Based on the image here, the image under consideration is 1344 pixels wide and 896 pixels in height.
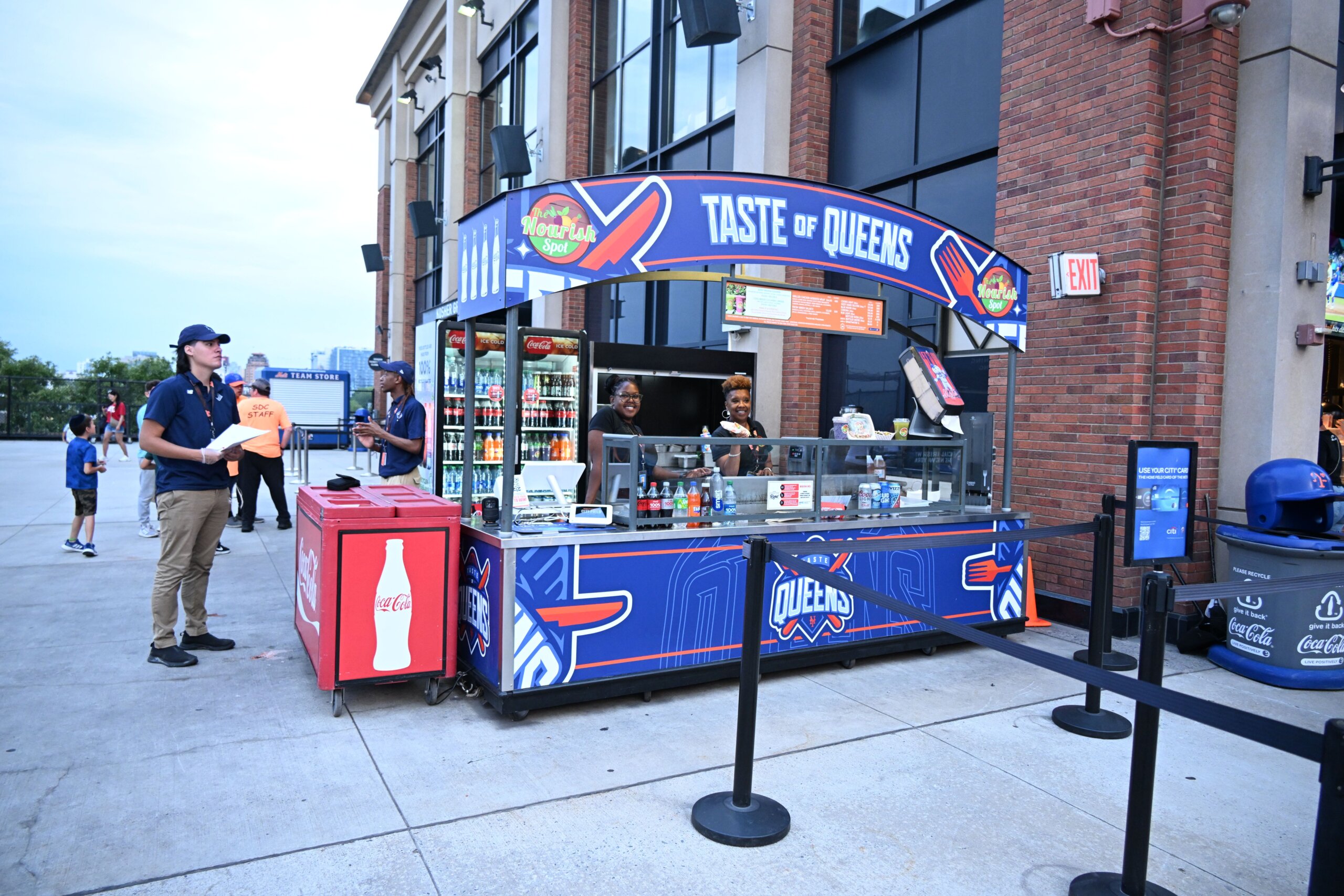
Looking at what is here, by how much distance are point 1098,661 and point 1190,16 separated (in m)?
4.88

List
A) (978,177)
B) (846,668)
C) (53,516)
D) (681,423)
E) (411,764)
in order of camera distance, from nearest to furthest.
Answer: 1. (411,764)
2. (846,668)
3. (978,177)
4. (681,423)
5. (53,516)

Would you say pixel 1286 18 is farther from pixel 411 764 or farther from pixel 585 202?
pixel 411 764

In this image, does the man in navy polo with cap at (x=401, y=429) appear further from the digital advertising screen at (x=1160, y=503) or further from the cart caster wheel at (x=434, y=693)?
the digital advertising screen at (x=1160, y=503)

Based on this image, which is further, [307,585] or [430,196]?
[430,196]

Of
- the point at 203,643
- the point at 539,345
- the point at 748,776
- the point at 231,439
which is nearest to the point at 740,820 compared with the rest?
the point at 748,776

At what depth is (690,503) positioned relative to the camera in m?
5.25

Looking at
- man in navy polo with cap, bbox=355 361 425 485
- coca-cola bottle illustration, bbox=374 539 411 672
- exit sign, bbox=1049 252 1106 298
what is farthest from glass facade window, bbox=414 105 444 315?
coca-cola bottle illustration, bbox=374 539 411 672

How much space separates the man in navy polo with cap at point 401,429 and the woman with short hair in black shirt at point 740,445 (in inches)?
103

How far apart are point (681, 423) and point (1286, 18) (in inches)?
249

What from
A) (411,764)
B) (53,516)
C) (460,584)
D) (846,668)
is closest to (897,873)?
(411,764)

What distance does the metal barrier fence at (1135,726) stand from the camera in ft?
Answer: 6.74

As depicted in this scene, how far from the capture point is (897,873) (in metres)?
3.17

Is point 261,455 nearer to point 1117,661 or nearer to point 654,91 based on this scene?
point 654,91

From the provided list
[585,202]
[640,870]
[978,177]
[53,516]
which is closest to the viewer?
[640,870]
